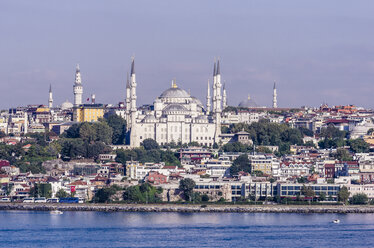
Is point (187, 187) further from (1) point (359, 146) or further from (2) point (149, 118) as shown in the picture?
(2) point (149, 118)

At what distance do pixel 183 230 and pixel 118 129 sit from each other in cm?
2542

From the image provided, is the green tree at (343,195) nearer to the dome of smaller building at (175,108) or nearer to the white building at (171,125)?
the white building at (171,125)

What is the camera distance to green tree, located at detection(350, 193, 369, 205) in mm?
39200

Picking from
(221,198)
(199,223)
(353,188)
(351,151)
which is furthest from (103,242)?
(351,151)

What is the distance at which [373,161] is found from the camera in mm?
46281

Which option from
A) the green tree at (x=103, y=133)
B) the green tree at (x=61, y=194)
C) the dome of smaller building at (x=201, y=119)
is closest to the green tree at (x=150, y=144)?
the green tree at (x=103, y=133)

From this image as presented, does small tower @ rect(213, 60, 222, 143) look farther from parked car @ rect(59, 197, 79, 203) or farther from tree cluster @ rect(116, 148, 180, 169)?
parked car @ rect(59, 197, 79, 203)

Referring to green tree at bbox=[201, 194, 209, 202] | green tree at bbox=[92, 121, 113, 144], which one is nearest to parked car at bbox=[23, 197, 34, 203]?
green tree at bbox=[201, 194, 209, 202]

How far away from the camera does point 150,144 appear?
53281 millimetres

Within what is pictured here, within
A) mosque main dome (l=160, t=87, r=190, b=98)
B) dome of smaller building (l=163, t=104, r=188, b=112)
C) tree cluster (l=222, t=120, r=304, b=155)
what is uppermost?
mosque main dome (l=160, t=87, r=190, b=98)

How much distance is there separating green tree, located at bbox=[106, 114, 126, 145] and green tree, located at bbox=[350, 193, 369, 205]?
19.2 m

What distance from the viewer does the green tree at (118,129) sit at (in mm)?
56938

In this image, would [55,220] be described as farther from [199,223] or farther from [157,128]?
[157,128]

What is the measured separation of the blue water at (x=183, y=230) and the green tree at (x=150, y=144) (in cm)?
1601
